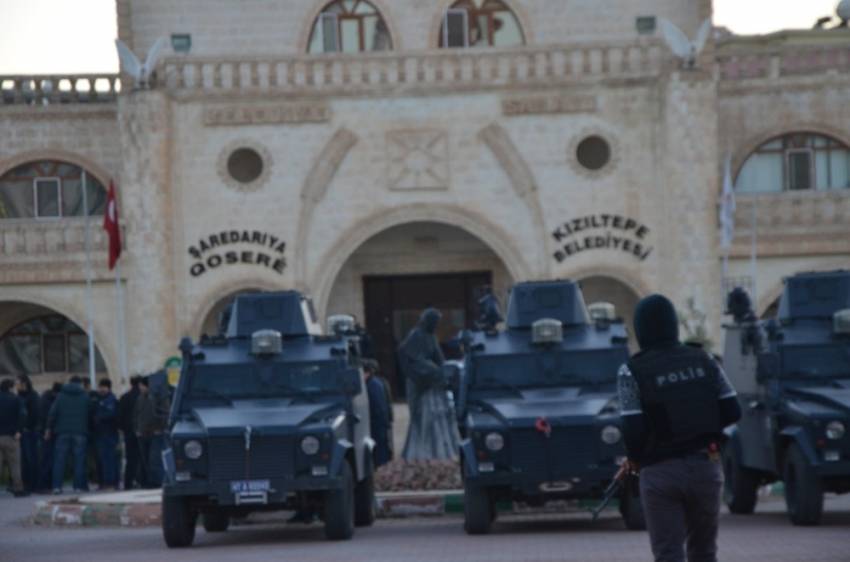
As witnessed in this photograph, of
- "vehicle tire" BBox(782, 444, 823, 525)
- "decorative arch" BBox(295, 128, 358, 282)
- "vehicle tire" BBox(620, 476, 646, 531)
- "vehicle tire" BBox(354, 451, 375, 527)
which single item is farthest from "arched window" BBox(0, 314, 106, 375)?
"vehicle tire" BBox(782, 444, 823, 525)

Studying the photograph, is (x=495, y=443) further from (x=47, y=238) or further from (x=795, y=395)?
(x=47, y=238)

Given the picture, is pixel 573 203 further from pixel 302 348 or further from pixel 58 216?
pixel 302 348

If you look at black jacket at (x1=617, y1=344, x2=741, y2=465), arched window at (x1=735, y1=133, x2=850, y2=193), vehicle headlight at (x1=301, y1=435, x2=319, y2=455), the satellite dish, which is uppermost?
the satellite dish

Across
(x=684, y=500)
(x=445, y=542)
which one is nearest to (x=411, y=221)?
(x=445, y=542)

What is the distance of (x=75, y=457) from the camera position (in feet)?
92.0

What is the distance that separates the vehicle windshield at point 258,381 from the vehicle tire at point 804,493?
409cm

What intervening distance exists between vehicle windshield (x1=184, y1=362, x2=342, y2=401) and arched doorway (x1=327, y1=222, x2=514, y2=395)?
20580 mm

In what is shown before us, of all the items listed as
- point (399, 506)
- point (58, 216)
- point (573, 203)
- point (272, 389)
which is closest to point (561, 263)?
point (573, 203)

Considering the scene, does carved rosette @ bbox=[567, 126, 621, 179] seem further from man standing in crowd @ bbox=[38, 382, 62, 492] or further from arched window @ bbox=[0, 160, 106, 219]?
man standing in crowd @ bbox=[38, 382, 62, 492]

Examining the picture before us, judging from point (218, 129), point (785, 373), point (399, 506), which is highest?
point (218, 129)

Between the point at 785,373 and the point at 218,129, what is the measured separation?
19.9 meters

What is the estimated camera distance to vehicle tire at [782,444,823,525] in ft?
57.6

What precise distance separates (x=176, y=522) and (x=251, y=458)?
2.73ft

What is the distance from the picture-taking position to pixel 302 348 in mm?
19172
